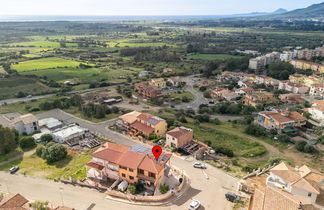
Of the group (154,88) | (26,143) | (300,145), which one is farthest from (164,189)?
(154,88)

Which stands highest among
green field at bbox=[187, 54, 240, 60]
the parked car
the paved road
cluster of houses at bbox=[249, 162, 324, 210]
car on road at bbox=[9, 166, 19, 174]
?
cluster of houses at bbox=[249, 162, 324, 210]

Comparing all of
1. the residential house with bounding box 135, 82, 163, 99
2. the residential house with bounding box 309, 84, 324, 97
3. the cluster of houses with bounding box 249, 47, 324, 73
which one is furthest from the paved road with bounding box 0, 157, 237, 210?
the cluster of houses with bounding box 249, 47, 324, 73

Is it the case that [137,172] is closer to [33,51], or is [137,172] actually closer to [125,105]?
[125,105]

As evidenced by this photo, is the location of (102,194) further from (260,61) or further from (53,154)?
(260,61)

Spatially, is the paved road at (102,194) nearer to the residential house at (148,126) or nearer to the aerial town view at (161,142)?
the aerial town view at (161,142)

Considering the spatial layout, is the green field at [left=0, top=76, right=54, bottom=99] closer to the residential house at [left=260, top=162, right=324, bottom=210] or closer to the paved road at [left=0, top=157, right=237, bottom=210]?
the paved road at [left=0, top=157, right=237, bottom=210]

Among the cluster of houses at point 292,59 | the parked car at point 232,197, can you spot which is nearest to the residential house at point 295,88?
the cluster of houses at point 292,59

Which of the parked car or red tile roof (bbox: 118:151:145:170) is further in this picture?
red tile roof (bbox: 118:151:145:170)
